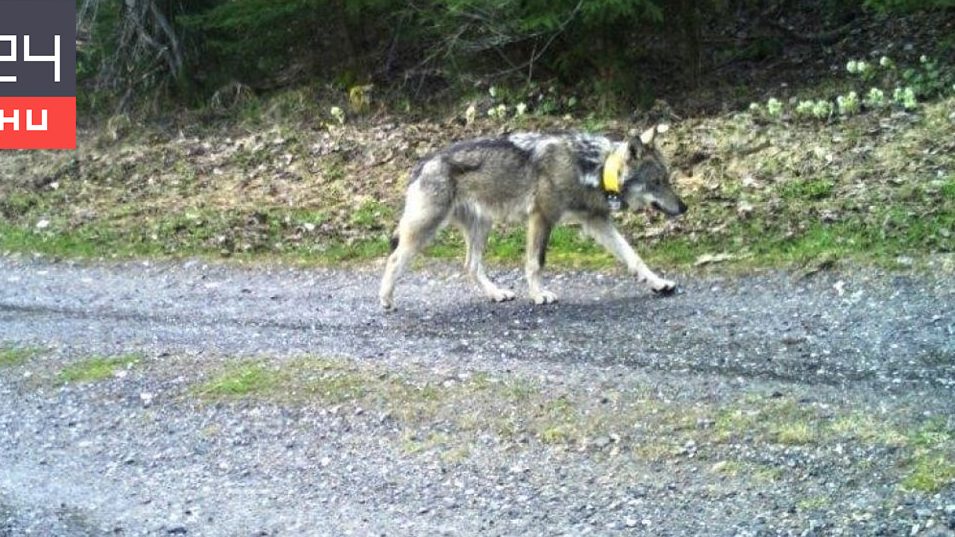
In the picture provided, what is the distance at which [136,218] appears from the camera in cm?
1476

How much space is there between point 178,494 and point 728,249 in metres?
5.69

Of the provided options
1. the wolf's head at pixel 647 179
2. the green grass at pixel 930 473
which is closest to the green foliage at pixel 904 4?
the wolf's head at pixel 647 179

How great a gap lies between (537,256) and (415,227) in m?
1.04

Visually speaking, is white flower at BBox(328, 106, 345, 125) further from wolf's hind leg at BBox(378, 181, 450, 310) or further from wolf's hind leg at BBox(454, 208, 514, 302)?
wolf's hind leg at BBox(378, 181, 450, 310)

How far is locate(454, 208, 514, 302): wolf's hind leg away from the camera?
1054 cm

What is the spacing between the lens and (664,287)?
10.0 metres

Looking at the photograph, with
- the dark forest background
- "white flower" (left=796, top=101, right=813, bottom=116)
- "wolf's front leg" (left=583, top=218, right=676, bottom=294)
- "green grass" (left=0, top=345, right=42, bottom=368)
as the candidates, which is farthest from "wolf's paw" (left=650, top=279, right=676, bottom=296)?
"green grass" (left=0, top=345, right=42, bottom=368)

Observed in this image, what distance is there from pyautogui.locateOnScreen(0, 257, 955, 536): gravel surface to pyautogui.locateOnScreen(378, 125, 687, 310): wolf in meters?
0.44

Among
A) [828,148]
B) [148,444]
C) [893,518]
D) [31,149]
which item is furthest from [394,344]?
[31,149]

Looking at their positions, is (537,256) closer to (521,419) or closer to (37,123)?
(521,419)

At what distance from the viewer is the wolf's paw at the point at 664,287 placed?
32.9 ft

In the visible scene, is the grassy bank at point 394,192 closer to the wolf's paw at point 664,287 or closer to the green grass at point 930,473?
the wolf's paw at point 664,287

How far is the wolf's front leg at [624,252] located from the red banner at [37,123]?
10.5 meters

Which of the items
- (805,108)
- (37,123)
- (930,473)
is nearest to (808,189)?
(805,108)
